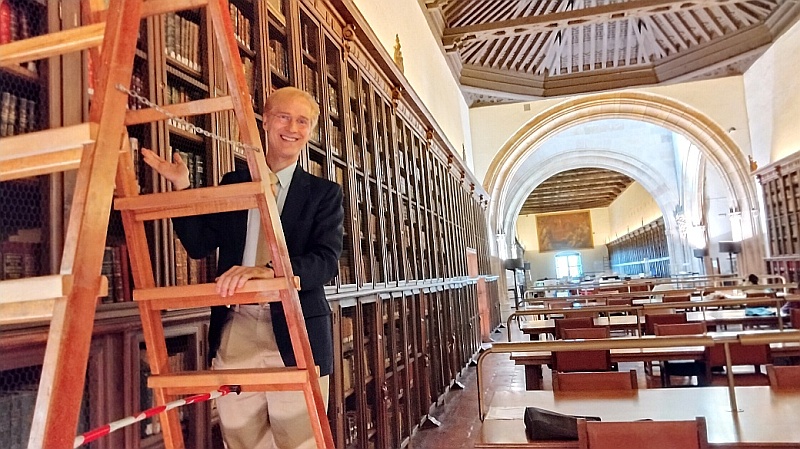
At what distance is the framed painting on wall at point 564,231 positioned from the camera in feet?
113

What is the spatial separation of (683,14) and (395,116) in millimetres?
9440

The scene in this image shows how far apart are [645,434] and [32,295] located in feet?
6.08

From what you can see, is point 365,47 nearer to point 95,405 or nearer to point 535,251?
point 95,405

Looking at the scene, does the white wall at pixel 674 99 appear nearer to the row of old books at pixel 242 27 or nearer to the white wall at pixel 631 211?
the white wall at pixel 631 211

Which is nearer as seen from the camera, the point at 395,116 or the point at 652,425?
the point at 652,425

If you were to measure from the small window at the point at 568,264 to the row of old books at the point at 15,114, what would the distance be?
114 ft

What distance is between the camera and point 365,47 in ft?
15.1

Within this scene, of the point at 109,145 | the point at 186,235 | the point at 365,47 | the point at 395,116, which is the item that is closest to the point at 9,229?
the point at 186,235

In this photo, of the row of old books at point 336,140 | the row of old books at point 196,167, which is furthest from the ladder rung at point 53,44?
the row of old books at point 336,140

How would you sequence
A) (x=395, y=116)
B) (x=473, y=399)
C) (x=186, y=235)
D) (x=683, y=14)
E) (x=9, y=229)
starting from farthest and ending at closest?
(x=683, y=14), (x=473, y=399), (x=395, y=116), (x=186, y=235), (x=9, y=229)

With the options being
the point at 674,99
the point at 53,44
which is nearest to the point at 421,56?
the point at 53,44

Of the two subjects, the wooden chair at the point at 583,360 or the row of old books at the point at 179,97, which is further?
the wooden chair at the point at 583,360

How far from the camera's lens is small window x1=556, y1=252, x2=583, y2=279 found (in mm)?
34781

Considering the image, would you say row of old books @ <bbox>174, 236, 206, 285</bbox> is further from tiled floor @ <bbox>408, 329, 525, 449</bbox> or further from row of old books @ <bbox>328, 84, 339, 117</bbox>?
tiled floor @ <bbox>408, 329, 525, 449</bbox>
